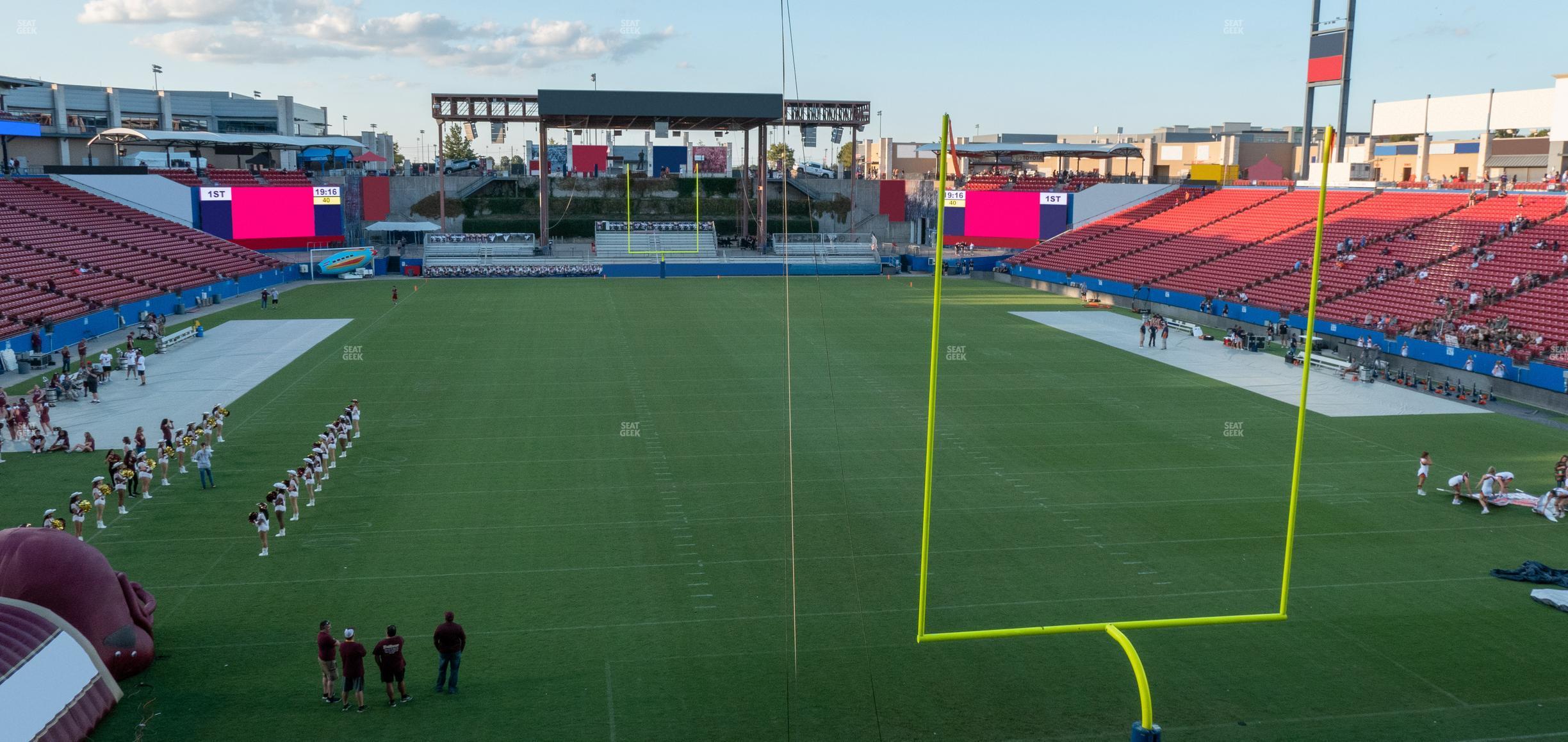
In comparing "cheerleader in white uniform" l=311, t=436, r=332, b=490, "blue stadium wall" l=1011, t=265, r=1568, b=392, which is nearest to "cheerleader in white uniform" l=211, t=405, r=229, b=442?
"cheerleader in white uniform" l=311, t=436, r=332, b=490

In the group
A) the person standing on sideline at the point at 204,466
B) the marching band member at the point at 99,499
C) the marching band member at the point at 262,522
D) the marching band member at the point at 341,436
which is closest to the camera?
the marching band member at the point at 262,522

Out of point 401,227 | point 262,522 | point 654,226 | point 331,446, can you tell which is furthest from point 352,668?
point 654,226

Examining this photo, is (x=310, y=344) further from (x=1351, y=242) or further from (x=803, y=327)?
(x=1351, y=242)

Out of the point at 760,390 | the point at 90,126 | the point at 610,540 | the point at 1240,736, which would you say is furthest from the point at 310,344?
the point at 90,126

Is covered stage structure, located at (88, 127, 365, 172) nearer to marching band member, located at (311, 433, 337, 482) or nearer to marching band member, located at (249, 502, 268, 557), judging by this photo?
marching band member, located at (311, 433, 337, 482)

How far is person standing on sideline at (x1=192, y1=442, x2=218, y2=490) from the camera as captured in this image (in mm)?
19984

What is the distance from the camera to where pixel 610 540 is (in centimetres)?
1736

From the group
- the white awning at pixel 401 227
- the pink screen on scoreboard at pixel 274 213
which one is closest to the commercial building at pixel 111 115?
the pink screen on scoreboard at pixel 274 213

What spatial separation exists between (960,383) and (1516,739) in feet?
64.7

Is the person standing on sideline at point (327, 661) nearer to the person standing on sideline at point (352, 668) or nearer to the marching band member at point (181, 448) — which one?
the person standing on sideline at point (352, 668)

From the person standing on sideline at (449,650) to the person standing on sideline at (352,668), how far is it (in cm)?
78

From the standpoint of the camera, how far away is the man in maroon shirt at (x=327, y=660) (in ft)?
38.8

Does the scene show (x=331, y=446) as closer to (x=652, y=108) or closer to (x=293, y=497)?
(x=293, y=497)

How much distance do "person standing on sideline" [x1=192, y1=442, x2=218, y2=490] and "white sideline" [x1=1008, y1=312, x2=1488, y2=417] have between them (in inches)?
907
